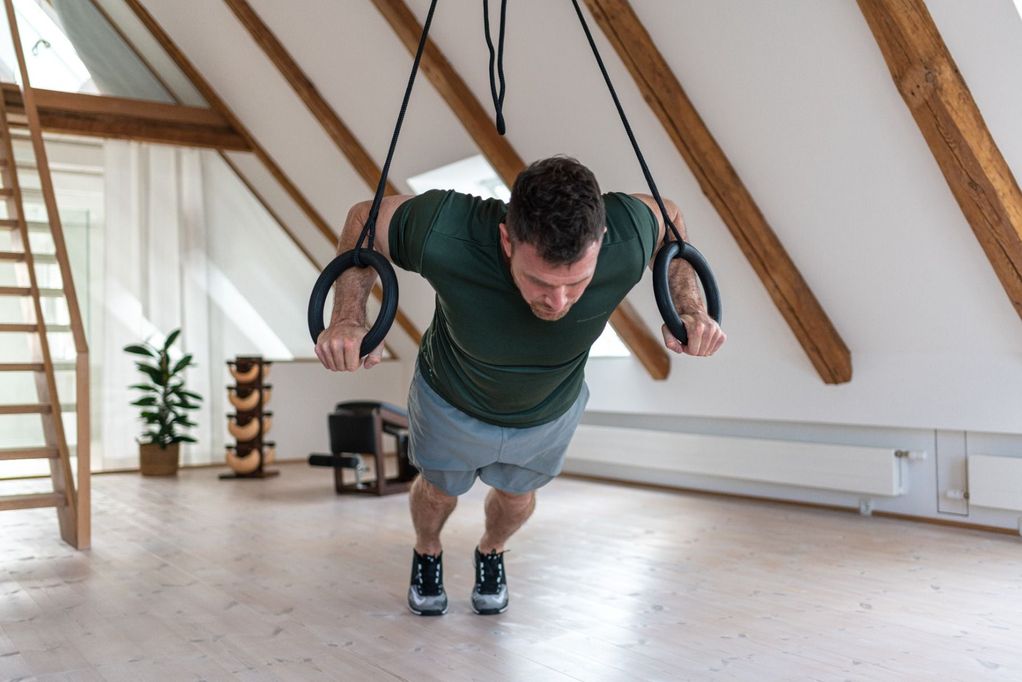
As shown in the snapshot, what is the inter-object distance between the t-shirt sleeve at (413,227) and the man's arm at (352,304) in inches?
1.0

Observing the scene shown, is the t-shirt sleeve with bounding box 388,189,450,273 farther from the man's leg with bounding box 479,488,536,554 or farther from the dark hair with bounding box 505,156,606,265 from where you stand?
the man's leg with bounding box 479,488,536,554

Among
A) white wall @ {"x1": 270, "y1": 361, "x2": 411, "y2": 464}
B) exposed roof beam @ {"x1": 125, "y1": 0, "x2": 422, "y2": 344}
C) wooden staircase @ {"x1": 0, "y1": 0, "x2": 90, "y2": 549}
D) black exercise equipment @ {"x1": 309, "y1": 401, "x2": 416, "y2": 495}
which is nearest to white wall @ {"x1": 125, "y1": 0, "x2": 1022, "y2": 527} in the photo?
exposed roof beam @ {"x1": 125, "y1": 0, "x2": 422, "y2": 344}

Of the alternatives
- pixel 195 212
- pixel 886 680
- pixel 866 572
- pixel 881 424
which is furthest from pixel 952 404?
pixel 195 212

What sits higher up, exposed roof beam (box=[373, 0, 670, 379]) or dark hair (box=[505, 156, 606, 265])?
exposed roof beam (box=[373, 0, 670, 379])

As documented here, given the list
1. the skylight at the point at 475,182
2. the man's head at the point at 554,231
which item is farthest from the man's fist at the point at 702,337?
the skylight at the point at 475,182

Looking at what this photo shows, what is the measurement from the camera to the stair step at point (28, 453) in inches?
155

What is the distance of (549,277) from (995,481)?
3244 mm

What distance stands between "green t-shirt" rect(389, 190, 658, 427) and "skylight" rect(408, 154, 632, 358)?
3.36 metres

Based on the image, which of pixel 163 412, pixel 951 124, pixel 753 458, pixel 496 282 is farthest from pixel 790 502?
pixel 163 412

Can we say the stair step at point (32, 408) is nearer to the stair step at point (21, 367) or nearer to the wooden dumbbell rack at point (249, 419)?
the stair step at point (21, 367)

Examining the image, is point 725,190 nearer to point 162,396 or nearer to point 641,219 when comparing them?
point 641,219

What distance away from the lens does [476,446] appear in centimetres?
237

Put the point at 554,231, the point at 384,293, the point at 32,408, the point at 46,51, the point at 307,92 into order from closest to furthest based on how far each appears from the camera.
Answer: the point at 554,231, the point at 384,293, the point at 32,408, the point at 307,92, the point at 46,51

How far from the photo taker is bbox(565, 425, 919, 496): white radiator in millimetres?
4543
